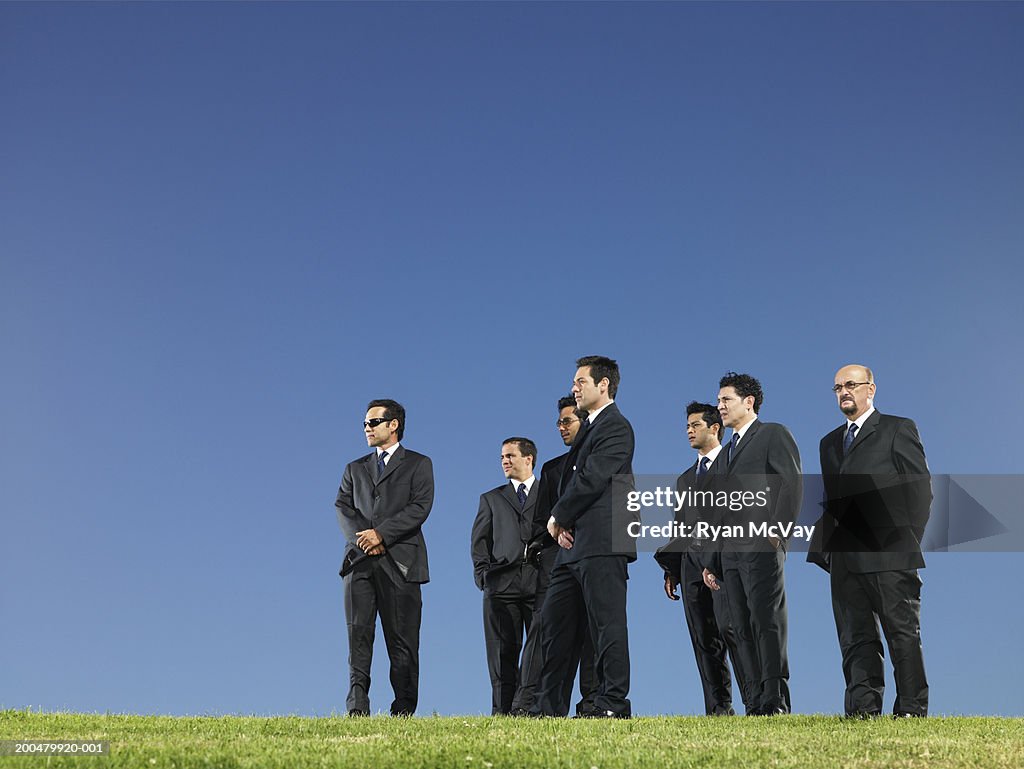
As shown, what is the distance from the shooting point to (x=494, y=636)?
1264 cm

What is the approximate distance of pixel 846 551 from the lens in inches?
393

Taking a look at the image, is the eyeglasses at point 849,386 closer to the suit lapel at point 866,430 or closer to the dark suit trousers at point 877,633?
the suit lapel at point 866,430

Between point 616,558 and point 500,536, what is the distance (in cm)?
326

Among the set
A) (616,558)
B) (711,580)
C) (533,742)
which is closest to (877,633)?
(711,580)

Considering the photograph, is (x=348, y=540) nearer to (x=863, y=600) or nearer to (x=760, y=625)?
(x=760, y=625)

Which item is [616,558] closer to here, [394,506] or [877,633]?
[877,633]

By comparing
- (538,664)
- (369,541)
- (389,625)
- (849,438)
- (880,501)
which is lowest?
(538,664)

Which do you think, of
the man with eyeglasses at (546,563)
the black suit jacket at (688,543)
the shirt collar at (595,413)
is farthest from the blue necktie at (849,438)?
the man with eyeglasses at (546,563)

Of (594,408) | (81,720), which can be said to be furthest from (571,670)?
(81,720)

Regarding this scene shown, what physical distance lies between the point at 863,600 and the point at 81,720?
720cm

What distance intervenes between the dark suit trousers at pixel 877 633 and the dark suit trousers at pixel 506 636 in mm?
3729

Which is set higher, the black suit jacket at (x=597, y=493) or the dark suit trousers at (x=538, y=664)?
the black suit jacket at (x=597, y=493)

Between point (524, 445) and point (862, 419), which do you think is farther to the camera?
point (524, 445)

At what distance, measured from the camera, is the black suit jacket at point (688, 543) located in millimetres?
11656
